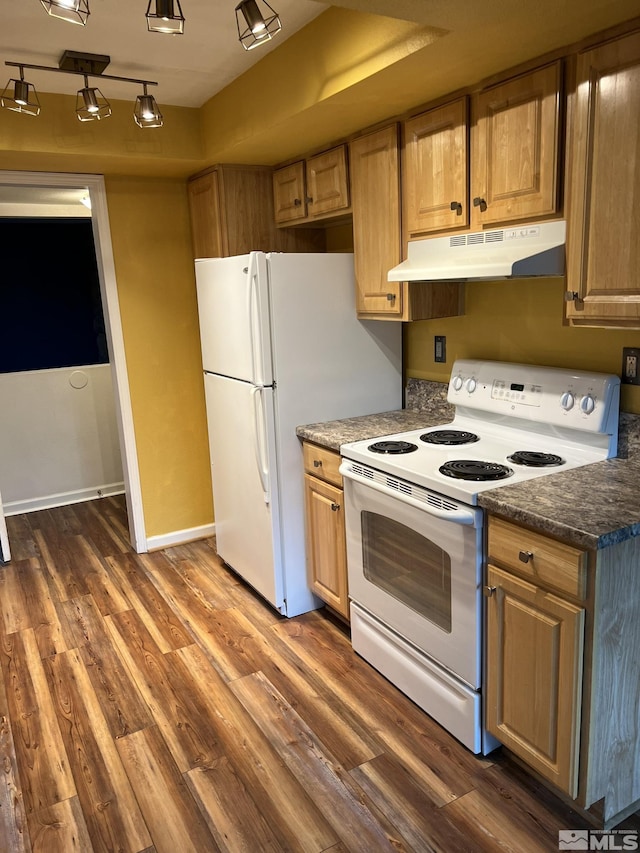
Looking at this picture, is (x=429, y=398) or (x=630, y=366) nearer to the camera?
(x=630, y=366)

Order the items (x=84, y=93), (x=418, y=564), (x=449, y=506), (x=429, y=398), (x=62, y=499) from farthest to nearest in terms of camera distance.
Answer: (x=62, y=499)
(x=429, y=398)
(x=84, y=93)
(x=418, y=564)
(x=449, y=506)

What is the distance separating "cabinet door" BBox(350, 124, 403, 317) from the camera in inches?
100

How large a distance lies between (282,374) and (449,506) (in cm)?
113

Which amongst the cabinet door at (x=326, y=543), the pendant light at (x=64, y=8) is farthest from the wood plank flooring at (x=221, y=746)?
the pendant light at (x=64, y=8)

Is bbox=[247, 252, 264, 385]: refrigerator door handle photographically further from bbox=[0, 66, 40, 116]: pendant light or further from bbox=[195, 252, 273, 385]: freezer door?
bbox=[0, 66, 40, 116]: pendant light

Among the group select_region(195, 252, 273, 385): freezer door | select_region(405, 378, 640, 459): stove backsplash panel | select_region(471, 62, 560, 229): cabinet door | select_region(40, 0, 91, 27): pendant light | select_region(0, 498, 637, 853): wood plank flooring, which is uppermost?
select_region(40, 0, 91, 27): pendant light

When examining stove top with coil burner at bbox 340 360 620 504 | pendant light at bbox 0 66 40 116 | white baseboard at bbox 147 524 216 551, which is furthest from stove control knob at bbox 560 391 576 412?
white baseboard at bbox 147 524 216 551

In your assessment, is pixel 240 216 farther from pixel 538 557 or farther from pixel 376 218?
pixel 538 557

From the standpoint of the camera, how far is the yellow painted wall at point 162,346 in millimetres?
A: 3627

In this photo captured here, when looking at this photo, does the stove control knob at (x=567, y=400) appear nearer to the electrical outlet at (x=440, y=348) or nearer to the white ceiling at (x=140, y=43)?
the electrical outlet at (x=440, y=348)

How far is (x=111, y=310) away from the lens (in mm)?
3629

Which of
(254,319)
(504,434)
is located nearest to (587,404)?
(504,434)

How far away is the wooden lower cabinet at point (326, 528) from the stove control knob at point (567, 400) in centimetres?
91

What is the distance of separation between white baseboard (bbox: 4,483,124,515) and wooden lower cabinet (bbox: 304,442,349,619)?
8.53 feet
